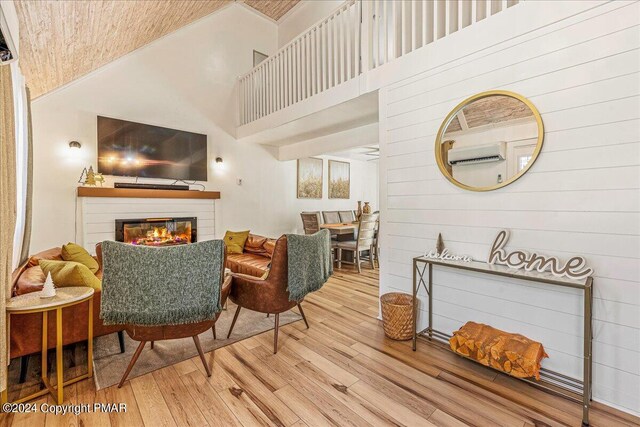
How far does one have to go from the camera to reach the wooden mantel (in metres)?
3.89

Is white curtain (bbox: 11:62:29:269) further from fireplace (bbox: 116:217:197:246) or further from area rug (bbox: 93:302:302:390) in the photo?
fireplace (bbox: 116:217:197:246)

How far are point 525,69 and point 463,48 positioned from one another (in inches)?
20.3

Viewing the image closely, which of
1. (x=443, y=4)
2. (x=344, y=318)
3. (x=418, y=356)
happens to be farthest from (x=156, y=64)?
(x=418, y=356)

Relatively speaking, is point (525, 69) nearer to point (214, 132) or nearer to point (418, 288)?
point (418, 288)

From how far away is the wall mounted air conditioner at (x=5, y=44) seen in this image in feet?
3.89

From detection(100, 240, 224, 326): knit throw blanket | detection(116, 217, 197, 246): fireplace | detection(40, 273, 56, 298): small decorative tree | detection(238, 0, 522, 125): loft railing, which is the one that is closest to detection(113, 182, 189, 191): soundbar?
detection(116, 217, 197, 246): fireplace

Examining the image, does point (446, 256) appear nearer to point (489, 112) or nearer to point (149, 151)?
point (489, 112)

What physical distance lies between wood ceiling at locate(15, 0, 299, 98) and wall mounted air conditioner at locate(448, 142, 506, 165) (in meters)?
3.12

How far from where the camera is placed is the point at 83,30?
261cm

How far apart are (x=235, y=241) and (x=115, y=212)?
5.67 feet

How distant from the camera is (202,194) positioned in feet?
16.1

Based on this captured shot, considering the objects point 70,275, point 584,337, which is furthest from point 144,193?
point 584,337

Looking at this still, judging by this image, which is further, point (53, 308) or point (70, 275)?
point (70, 275)

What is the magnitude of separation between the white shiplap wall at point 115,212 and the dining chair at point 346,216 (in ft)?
10.5
